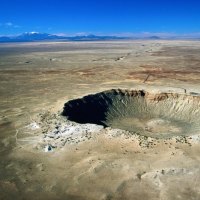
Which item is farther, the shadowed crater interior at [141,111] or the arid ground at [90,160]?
the shadowed crater interior at [141,111]

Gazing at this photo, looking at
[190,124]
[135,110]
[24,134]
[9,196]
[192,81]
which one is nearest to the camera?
[9,196]

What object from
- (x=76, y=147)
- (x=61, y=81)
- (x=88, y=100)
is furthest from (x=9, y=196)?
(x=61, y=81)

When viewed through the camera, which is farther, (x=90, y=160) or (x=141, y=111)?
(x=141, y=111)

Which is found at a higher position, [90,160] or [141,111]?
[90,160]

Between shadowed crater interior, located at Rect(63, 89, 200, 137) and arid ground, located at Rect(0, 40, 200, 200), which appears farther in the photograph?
shadowed crater interior, located at Rect(63, 89, 200, 137)

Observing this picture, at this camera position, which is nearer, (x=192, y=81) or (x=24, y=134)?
(x=24, y=134)

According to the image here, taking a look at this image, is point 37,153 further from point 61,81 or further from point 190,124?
point 61,81

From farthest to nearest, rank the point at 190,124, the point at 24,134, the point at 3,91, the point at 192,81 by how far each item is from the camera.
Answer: the point at 192,81 → the point at 3,91 → the point at 190,124 → the point at 24,134
